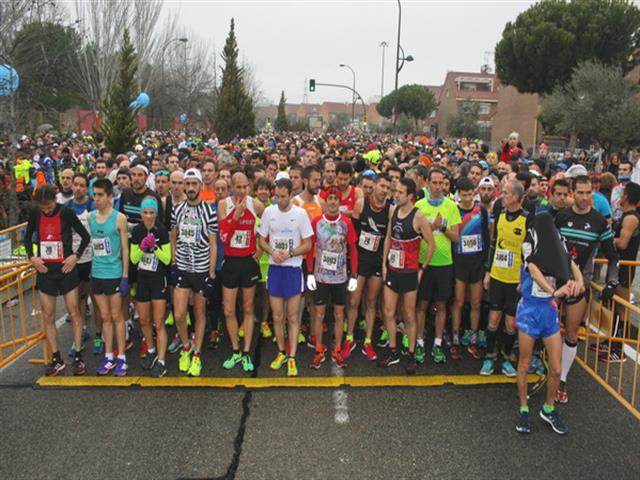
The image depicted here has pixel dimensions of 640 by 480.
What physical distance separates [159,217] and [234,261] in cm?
115

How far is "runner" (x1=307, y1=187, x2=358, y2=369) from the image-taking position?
588 cm

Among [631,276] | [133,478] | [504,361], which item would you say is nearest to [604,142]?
[631,276]

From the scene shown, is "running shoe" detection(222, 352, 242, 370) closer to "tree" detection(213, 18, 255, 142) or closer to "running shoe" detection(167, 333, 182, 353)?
"running shoe" detection(167, 333, 182, 353)

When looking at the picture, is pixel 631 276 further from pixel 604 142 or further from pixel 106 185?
pixel 604 142

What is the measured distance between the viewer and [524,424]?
4.68 meters

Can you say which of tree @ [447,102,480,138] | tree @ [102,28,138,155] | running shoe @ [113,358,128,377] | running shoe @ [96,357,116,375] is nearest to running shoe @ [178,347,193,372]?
running shoe @ [113,358,128,377]

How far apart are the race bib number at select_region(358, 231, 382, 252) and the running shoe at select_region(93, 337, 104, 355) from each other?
3.34 metres

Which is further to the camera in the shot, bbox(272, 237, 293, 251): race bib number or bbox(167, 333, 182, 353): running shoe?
bbox(167, 333, 182, 353): running shoe

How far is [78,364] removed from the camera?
5.80 m

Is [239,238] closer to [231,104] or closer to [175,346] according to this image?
[175,346]

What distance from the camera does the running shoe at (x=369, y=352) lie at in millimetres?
6223

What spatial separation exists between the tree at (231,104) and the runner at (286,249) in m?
23.0

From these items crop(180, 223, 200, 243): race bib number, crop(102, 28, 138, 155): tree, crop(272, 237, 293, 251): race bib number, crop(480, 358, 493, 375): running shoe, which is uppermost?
crop(102, 28, 138, 155): tree

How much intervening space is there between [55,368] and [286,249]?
111 inches
